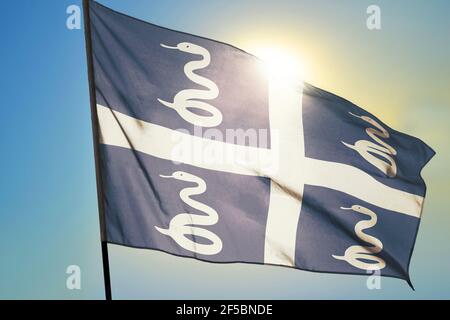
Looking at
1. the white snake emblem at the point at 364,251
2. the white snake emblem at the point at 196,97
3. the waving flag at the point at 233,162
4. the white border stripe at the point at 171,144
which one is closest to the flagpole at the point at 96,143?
the waving flag at the point at 233,162

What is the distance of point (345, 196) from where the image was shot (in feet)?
32.4

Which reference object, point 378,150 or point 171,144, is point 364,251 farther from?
point 171,144

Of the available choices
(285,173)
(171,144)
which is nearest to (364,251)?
(285,173)

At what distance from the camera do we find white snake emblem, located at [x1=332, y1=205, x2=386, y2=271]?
9.53m

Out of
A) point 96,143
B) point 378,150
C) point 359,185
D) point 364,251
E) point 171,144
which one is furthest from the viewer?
point 378,150

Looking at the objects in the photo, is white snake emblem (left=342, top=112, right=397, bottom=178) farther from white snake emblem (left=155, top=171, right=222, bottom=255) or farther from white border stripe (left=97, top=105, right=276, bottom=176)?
white snake emblem (left=155, top=171, right=222, bottom=255)

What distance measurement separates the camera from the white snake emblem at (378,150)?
10.0 meters

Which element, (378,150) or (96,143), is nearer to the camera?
(96,143)

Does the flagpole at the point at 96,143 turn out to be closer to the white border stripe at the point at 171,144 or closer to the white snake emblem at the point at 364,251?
the white border stripe at the point at 171,144

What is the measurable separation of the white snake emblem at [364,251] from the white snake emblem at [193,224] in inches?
59.2

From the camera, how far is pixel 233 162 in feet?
31.3

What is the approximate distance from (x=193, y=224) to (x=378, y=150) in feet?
8.63
